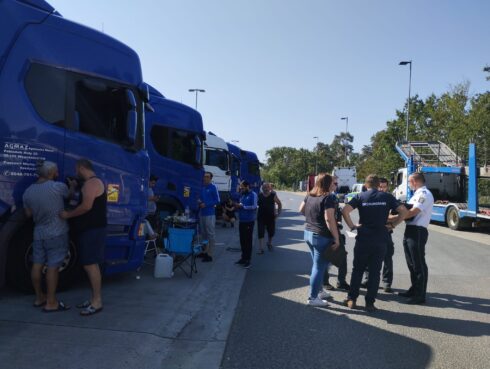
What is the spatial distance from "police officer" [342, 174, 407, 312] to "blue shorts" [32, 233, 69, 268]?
137 inches

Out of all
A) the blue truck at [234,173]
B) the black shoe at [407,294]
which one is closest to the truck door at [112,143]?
the black shoe at [407,294]

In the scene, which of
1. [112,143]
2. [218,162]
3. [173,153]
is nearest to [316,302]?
[112,143]

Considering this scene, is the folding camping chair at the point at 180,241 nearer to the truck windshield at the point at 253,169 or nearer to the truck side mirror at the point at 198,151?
the truck side mirror at the point at 198,151

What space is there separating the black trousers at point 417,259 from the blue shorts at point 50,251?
15.2ft

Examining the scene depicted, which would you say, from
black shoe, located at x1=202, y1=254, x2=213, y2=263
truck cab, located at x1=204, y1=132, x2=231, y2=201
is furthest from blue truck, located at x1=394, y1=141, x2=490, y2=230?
black shoe, located at x1=202, y1=254, x2=213, y2=263

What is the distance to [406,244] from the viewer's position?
619 centimetres

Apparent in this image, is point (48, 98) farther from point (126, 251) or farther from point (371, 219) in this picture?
point (371, 219)

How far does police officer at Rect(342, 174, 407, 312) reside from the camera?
5449 millimetres

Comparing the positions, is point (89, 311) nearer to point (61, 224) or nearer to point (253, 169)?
point (61, 224)

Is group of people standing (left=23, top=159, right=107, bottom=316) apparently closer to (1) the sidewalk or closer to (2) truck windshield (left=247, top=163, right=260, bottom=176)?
(1) the sidewalk

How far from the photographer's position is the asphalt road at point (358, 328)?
3.98 meters

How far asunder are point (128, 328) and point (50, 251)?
1360mm

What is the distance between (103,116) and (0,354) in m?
3.32

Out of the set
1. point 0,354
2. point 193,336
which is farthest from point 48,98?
point 193,336
